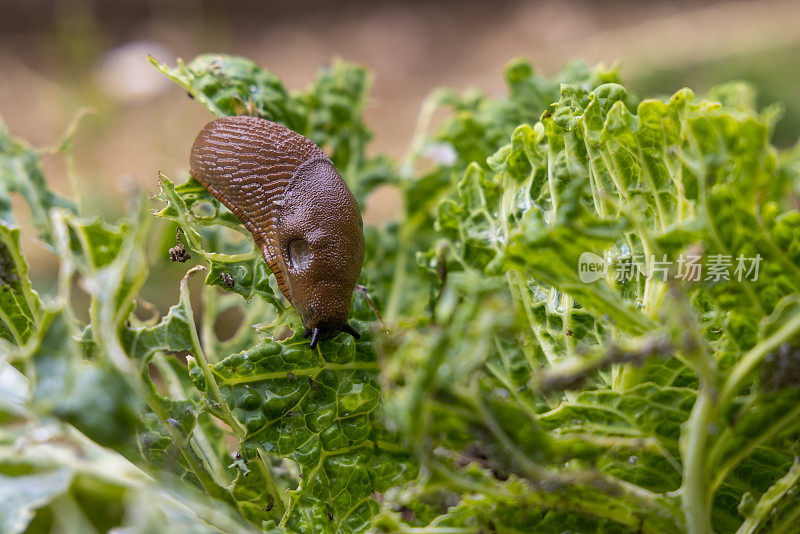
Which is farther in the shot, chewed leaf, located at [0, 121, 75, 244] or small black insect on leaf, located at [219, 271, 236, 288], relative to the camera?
chewed leaf, located at [0, 121, 75, 244]

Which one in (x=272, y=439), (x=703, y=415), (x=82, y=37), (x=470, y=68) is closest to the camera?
(x=703, y=415)

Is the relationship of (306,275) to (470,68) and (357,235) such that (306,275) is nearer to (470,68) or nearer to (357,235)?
(357,235)

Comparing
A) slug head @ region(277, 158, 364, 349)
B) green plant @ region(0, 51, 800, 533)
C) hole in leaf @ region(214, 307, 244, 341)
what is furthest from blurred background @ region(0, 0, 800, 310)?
green plant @ region(0, 51, 800, 533)

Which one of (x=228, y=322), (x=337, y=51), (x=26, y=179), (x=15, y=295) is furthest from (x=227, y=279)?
(x=337, y=51)

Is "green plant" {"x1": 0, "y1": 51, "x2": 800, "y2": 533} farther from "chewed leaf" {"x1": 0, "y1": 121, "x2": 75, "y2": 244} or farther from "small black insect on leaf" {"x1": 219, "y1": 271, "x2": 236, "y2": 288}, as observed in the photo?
"chewed leaf" {"x1": 0, "y1": 121, "x2": 75, "y2": 244}

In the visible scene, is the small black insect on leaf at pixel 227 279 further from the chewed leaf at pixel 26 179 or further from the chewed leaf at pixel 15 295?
the chewed leaf at pixel 26 179

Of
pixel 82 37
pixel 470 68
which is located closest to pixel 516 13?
pixel 470 68

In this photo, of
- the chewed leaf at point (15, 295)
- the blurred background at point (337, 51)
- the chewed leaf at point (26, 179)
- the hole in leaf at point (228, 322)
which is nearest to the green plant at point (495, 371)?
the chewed leaf at point (15, 295)
